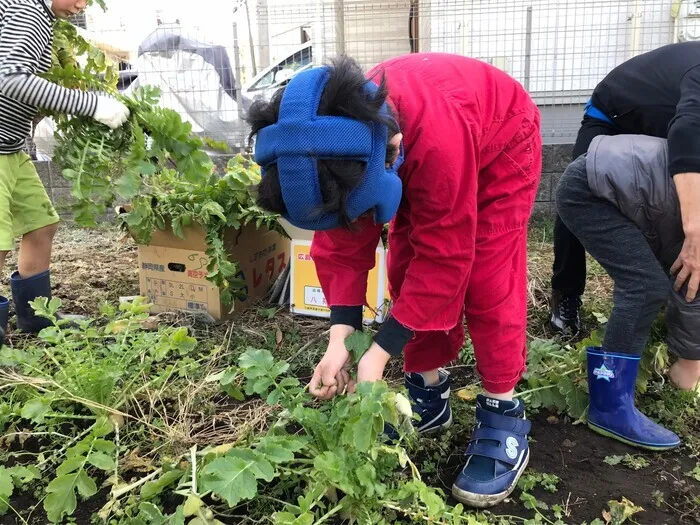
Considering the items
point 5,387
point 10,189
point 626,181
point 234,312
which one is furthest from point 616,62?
point 5,387

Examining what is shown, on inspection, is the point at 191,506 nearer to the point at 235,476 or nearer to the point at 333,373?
the point at 235,476

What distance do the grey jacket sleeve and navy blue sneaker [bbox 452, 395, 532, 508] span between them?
1.92ft

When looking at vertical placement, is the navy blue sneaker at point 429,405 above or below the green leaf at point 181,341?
below

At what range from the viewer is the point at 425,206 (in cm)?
138

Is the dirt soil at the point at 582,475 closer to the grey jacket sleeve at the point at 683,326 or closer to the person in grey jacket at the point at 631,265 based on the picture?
the person in grey jacket at the point at 631,265

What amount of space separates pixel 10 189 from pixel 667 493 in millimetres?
2711

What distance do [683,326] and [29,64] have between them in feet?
8.40

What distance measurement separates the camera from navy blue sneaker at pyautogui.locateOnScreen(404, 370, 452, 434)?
1869 mm

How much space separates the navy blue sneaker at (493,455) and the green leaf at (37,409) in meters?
1.14

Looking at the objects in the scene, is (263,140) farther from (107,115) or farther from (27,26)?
(27,26)

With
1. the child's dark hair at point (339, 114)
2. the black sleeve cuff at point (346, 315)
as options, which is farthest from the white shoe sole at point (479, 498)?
the child's dark hair at point (339, 114)

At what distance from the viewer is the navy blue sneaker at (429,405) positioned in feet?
6.13

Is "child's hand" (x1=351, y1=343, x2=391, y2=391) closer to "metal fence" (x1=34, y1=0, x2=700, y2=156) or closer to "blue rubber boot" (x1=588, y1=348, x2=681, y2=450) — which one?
"blue rubber boot" (x1=588, y1=348, x2=681, y2=450)

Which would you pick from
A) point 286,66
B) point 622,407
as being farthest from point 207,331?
point 286,66
